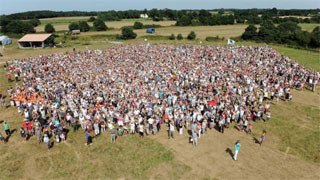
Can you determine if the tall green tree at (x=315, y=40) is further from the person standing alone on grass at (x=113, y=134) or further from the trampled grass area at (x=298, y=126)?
the person standing alone on grass at (x=113, y=134)

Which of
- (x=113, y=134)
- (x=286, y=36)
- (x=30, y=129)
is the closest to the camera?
(x=113, y=134)

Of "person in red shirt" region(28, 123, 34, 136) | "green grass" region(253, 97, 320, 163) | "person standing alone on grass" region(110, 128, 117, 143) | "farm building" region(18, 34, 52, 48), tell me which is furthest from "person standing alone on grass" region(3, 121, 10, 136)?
"farm building" region(18, 34, 52, 48)

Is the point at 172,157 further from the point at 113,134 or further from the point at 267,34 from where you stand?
the point at 267,34

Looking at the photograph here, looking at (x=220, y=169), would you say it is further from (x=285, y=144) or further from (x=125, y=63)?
(x=125, y=63)

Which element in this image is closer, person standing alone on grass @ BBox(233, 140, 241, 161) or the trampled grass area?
person standing alone on grass @ BBox(233, 140, 241, 161)

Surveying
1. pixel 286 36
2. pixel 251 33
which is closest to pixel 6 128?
pixel 251 33

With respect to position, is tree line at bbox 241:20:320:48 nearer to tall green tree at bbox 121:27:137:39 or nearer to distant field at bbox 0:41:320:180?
tall green tree at bbox 121:27:137:39
